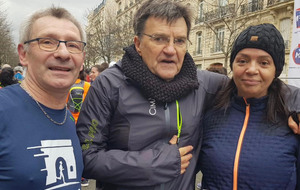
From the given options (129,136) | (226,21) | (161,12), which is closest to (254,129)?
(129,136)

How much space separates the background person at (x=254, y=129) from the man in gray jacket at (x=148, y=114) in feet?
0.54

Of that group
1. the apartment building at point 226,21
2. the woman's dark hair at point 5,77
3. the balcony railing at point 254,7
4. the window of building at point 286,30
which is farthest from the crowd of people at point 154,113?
the balcony railing at point 254,7

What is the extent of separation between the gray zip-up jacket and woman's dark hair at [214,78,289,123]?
0.27 m

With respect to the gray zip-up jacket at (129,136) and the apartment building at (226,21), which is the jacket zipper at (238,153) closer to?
the gray zip-up jacket at (129,136)

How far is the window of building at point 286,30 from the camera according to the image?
16192mm

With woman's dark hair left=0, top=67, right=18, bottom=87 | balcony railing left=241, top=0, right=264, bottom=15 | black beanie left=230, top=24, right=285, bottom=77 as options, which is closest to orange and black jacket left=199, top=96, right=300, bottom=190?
black beanie left=230, top=24, right=285, bottom=77

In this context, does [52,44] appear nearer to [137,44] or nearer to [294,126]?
[137,44]

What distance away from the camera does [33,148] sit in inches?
52.4

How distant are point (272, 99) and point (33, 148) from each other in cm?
154

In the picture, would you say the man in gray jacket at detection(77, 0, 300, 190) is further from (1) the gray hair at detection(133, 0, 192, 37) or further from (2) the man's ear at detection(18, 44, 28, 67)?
(2) the man's ear at detection(18, 44, 28, 67)

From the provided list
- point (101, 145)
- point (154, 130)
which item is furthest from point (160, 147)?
point (101, 145)

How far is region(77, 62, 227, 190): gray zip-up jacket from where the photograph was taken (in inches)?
61.4

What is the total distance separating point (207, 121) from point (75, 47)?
3.55 ft

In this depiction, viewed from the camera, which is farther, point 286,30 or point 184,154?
point 286,30
